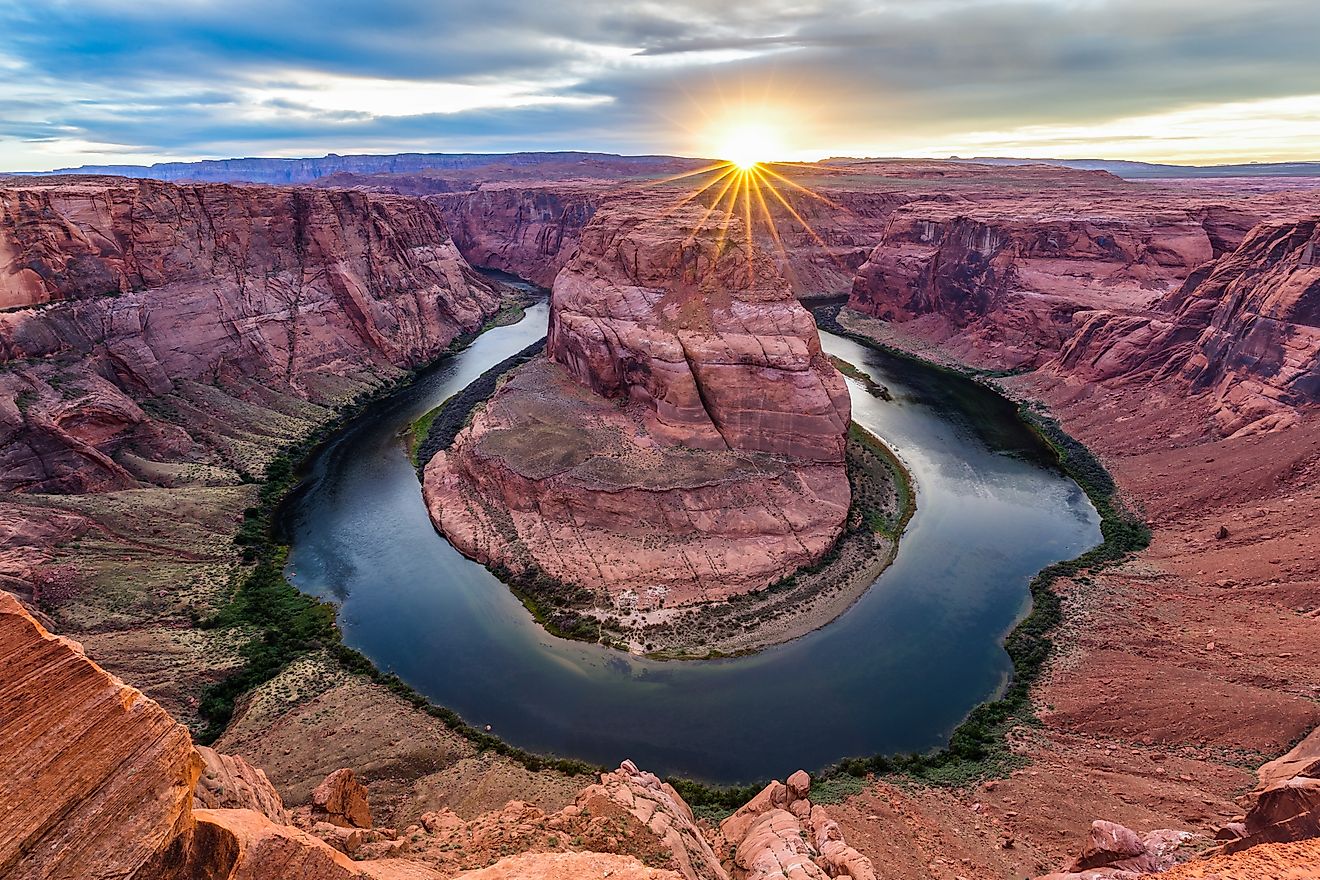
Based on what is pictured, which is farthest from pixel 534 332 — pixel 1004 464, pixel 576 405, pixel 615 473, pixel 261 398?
pixel 1004 464

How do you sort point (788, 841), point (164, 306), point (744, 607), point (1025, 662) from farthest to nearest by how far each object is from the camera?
1. point (164, 306)
2. point (744, 607)
3. point (1025, 662)
4. point (788, 841)

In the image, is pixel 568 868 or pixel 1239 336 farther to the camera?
pixel 1239 336

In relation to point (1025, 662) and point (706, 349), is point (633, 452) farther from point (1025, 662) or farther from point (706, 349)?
point (1025, 662)

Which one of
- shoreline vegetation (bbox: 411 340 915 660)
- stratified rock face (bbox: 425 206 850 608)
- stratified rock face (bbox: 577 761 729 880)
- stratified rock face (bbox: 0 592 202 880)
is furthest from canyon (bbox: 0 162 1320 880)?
shoreline vegetation (bbox: 411 340 915 660)

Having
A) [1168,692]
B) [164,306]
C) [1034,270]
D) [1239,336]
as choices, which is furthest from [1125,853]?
[1034,270]

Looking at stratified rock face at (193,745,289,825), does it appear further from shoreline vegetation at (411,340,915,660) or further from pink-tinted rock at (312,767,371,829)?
shoreline vegetation at (411,340,915,660)

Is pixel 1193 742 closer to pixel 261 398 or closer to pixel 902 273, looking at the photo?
pixel 261 398
